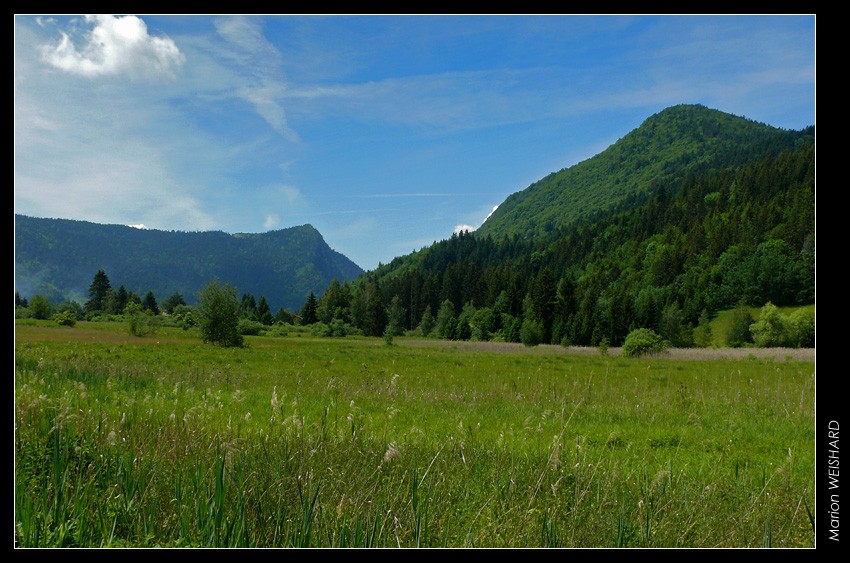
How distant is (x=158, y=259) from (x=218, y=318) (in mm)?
7378

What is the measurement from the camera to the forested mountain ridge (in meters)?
86.0

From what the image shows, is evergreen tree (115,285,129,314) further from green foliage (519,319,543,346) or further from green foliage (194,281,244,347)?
green foliage (519,319,543,346)

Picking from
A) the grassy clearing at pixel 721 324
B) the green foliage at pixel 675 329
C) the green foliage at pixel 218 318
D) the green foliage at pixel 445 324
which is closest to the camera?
the green foliage at pixel 218 318

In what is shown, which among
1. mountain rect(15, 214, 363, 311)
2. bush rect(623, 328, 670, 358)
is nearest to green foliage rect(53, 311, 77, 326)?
mountain rect(15, 214, 363, 311)

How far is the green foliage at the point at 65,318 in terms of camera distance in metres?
23.0

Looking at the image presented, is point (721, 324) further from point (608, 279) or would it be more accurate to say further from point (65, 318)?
point (65, 318)

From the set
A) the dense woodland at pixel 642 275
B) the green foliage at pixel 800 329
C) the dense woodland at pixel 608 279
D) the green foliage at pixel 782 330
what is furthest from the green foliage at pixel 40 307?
the dense woodland at pixel 642 275

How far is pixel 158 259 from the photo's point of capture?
42.2m

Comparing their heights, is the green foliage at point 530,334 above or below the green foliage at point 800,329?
below

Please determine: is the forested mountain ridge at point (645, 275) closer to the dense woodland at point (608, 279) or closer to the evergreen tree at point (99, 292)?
the dense woodland at point (608, 279)

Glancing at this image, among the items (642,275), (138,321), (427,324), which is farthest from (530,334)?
(138,321)

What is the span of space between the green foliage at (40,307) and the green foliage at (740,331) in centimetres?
7340

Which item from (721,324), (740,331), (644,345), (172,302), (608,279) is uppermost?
(608,279)

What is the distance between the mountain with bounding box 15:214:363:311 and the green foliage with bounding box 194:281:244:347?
2.34 meters
